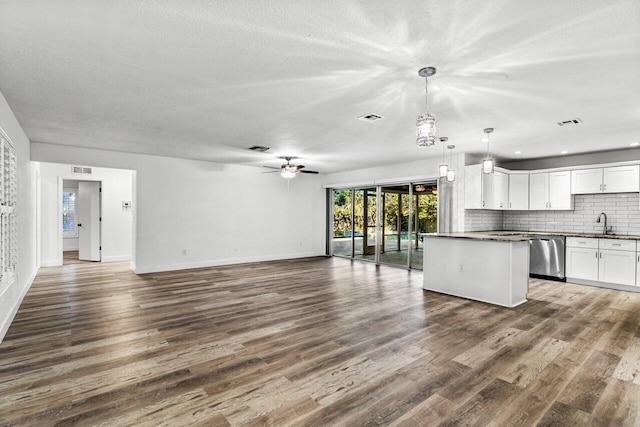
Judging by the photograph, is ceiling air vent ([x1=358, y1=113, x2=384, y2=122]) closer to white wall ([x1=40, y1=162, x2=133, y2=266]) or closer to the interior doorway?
white wall ([x1=40, y1=162, x2=133, y2=266])

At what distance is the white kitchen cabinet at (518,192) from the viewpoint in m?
7.07

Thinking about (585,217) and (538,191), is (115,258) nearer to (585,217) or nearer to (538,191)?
(538,191)

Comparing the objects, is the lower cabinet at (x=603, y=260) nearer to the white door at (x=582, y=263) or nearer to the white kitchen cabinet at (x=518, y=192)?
the white door at (x=582, y=263)

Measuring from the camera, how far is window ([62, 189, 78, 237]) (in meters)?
10.3

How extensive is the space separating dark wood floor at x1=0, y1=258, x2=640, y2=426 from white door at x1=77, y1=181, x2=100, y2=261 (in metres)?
4.00

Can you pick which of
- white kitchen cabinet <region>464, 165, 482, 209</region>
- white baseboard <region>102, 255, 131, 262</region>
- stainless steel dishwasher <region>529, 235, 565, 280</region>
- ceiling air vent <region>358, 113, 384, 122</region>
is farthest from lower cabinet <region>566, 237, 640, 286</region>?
white baseboard <region>102, 255, 131, 262</region>

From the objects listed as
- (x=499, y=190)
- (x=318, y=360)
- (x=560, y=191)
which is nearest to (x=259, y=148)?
(x=318, y=360)

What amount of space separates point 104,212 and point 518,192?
10306 millimetres

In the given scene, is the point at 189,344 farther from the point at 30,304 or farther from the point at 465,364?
the point at 30,304

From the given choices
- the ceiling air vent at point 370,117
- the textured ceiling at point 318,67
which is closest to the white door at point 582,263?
the textured ceiling at point 318,67

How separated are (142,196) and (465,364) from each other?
22.4 ft

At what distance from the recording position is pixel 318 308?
14.6 ft

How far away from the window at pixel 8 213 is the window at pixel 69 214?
7.16 metres

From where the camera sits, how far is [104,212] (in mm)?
8906
